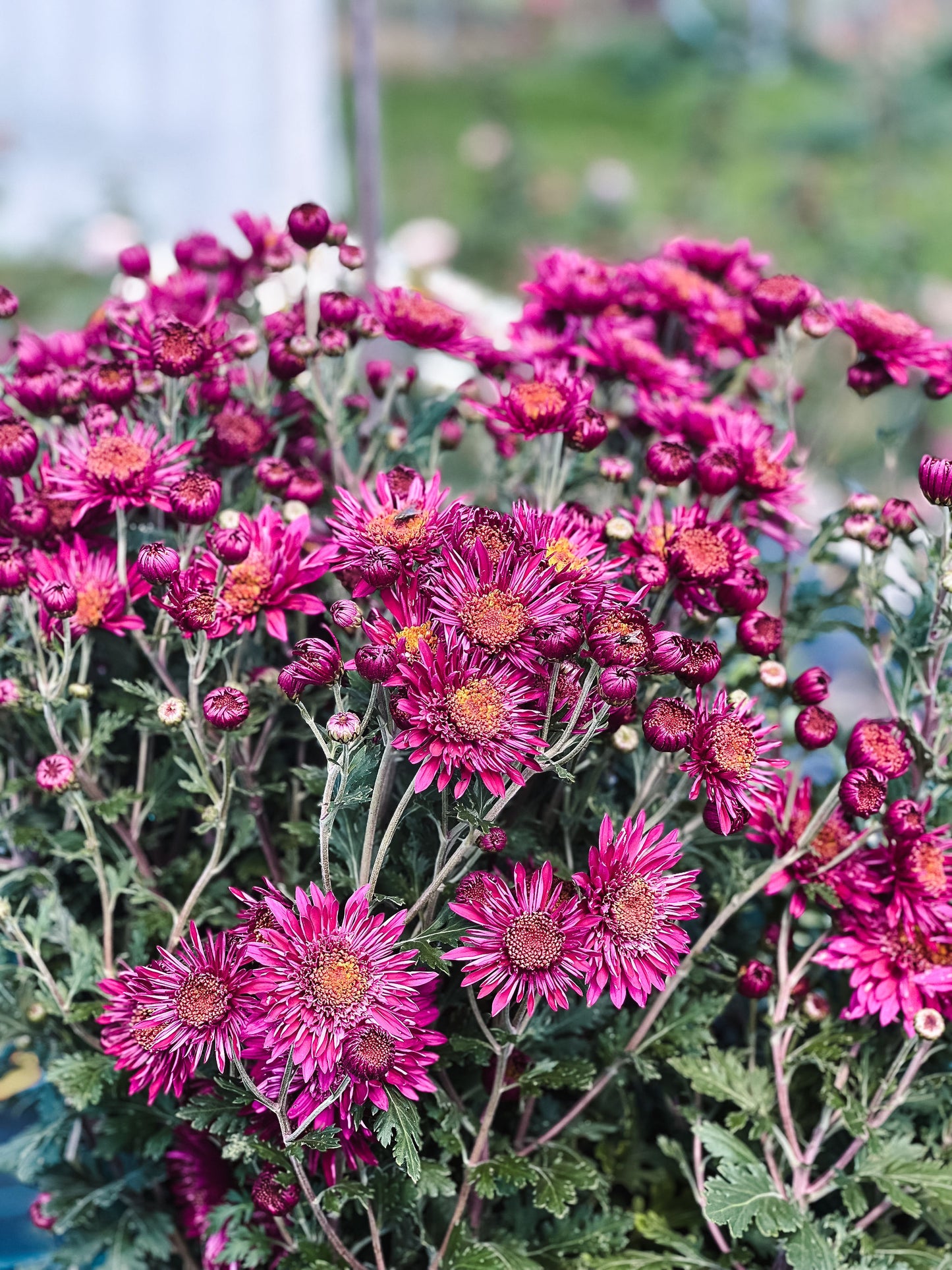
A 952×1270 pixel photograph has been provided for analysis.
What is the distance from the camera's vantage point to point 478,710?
1.94ft

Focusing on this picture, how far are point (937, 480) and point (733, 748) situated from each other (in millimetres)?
209

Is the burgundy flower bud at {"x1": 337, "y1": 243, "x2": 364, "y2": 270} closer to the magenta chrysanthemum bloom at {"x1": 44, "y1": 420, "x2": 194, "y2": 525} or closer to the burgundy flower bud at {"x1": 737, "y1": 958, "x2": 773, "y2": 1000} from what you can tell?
the magenta chrysanthemum bloom at {"x1": 44, "y1": 420, "x2": 194, "y2": 525}

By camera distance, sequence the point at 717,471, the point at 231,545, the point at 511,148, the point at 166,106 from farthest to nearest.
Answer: the point at 511,148 < the point at 166,106 < the point at 717,471 < the point at 231,545

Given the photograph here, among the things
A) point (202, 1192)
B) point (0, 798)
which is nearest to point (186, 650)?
point (0, 798)

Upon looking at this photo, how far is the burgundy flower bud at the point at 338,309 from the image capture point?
0.85 metres

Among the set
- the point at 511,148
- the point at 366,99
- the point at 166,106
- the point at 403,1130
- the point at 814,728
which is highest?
the point at 366,99

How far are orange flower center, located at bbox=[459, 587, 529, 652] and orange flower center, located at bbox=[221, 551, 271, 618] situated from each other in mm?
168

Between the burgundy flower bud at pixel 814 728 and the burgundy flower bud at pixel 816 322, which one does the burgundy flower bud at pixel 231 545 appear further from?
the burgundy flower bud at pixel 816 322

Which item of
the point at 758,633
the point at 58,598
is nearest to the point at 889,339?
the point at 758,633

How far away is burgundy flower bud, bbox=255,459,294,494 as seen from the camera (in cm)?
82

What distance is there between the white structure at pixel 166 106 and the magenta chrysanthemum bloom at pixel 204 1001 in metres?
3.18

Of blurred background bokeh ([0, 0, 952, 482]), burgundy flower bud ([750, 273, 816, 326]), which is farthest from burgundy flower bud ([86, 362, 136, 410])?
blurred background bokeh ([0, 0, 952, 482])

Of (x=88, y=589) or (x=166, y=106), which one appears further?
(x=166, y=106)

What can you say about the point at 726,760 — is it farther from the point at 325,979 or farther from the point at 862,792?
the point at 325,979
